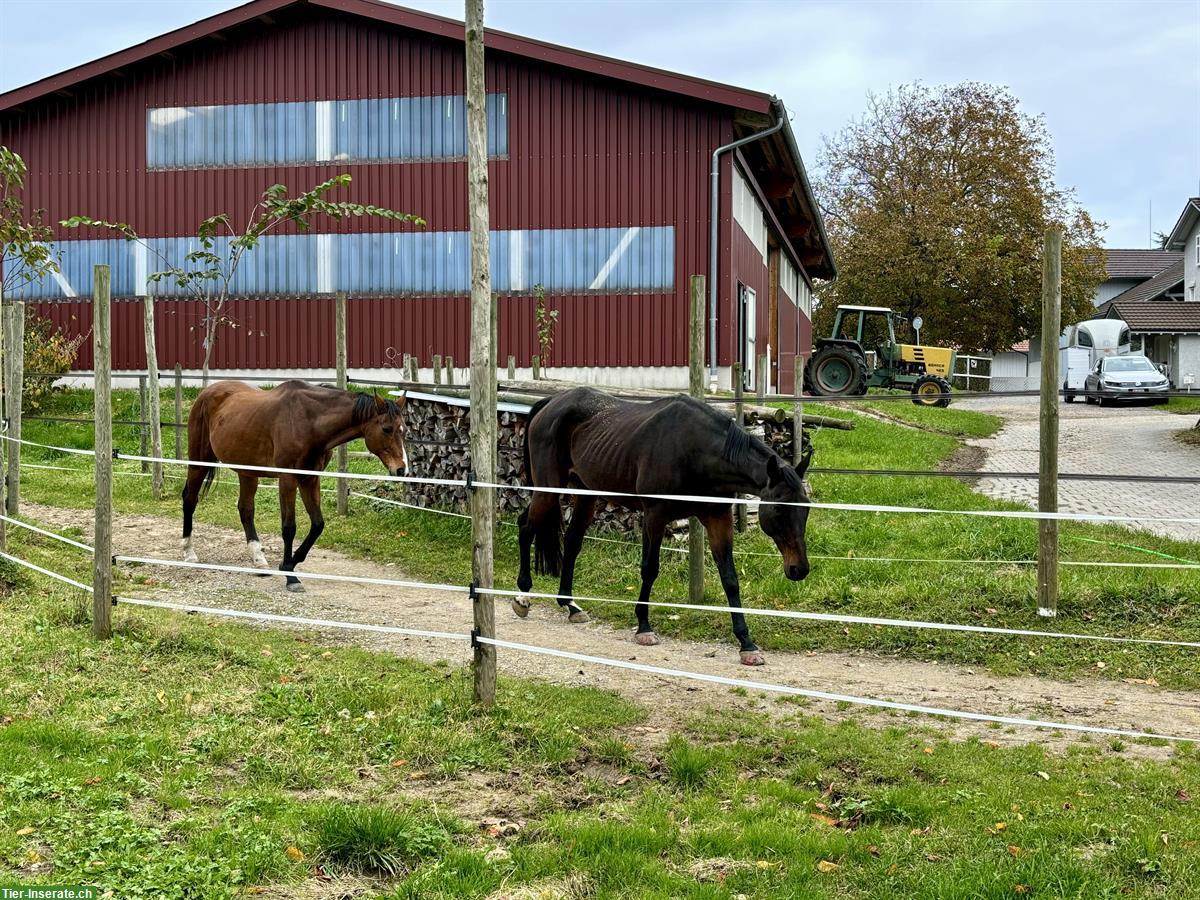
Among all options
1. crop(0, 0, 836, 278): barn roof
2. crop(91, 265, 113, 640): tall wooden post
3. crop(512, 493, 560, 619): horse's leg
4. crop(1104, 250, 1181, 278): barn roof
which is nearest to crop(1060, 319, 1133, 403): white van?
crop(0, 0, 836, 278): barn roof

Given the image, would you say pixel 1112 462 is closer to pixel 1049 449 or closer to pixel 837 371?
pixel 1049 449

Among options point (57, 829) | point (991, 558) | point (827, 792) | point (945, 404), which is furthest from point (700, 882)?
point (945, 404)

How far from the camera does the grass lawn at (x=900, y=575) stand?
745 cm

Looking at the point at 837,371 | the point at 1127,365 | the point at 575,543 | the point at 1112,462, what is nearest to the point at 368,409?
the point at 575,543

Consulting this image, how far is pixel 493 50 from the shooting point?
2136cm

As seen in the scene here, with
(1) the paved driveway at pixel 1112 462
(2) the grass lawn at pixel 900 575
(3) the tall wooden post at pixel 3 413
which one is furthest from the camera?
(1) the paved driveway at pixel 1112 462

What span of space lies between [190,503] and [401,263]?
12684mm

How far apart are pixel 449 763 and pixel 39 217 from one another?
21.1 metres

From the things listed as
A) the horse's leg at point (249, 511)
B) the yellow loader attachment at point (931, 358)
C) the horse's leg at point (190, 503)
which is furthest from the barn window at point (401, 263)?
the horse's leg at point (249, 511)

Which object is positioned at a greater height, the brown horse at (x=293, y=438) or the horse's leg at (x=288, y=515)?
the brown horse at (x=293, y=438)

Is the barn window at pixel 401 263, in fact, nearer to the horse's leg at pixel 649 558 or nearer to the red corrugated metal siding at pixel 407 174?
the red corrugated metal siding at pixel 407 174

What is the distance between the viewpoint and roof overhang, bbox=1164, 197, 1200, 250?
Answer: 45.3 metres

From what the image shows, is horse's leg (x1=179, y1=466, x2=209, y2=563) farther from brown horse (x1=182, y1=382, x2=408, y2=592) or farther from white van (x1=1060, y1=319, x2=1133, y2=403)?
white van (x1=1060, y1=319, x2=1133, y2=403)

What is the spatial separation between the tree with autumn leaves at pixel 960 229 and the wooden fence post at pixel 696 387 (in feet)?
123
